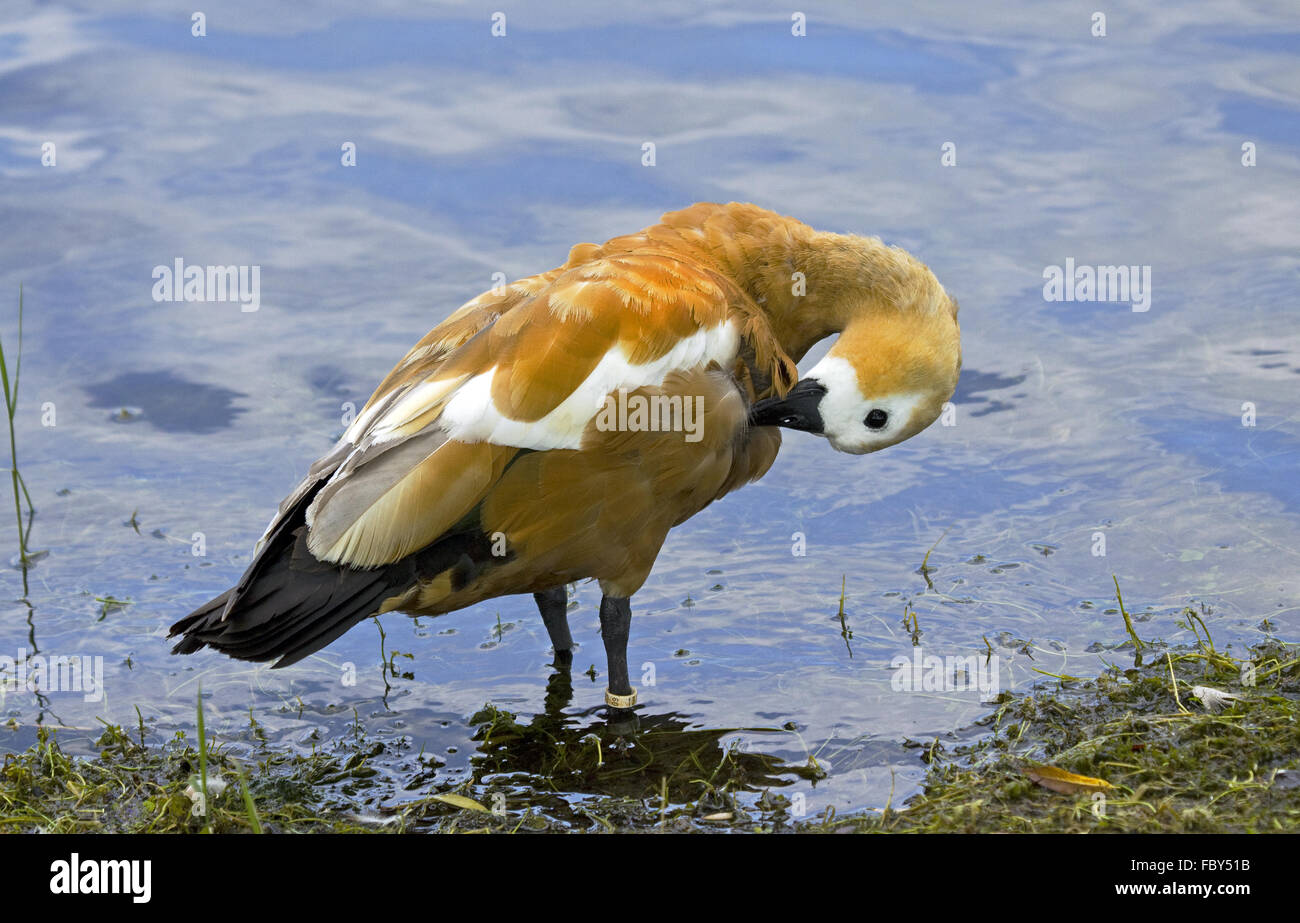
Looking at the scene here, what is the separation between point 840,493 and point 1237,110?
506cm

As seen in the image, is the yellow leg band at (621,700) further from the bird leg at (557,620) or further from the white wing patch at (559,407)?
the white wing patch at (559,407)

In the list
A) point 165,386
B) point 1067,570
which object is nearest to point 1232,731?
point 1067,570

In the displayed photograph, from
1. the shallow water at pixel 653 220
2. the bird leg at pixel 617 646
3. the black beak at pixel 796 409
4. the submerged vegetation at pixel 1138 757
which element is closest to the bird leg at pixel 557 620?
the shallow water at pixel 653 220

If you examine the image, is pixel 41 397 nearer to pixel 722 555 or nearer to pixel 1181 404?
pixel 722 555

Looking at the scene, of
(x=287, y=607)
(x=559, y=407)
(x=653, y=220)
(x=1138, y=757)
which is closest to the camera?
(x=1138, y=757)

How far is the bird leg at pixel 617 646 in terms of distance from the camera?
566 centimetres

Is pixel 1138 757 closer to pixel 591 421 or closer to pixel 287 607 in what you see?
pixel 591 421

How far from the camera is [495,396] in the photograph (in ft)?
16.7

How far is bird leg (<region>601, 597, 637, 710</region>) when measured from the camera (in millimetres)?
5660

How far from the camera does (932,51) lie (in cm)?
1113

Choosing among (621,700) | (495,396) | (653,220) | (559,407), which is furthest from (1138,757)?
(653,220)

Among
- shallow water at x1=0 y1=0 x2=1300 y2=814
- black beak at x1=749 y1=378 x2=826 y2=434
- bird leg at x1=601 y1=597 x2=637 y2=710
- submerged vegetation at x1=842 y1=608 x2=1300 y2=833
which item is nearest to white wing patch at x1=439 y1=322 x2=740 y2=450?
black beak at x1=749 y1=378 x2=826 y2=434

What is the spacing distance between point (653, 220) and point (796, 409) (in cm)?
410

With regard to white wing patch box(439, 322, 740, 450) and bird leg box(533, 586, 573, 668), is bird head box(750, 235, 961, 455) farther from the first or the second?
bird leg box(533, 586, 573, 668)
